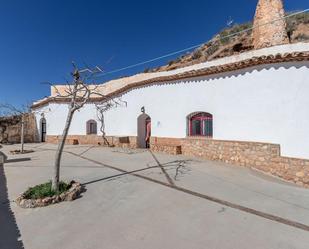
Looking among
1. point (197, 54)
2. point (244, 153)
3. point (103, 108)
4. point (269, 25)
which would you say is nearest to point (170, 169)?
point (244, 153)

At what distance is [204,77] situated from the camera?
1145 cm

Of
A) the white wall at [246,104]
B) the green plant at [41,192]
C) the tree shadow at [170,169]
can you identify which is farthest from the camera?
the tree shadow at [170,169]

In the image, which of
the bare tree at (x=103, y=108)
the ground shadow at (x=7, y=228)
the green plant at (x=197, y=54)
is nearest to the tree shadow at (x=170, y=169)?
the ground shadow at (x=7, y=228)

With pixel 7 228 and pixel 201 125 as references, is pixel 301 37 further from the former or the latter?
pixel 7 228

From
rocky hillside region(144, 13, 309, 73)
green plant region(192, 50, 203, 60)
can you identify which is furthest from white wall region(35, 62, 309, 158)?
green plant region(192, 50, 203, 60)

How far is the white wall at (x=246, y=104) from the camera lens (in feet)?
25.9

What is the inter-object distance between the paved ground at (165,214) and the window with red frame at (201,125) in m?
3.44

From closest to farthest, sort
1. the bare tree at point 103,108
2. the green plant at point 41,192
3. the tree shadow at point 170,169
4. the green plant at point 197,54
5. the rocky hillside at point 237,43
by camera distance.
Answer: the green plant at point 41,192 → the tree shadow at point 170,169 → the bare tree at point 103,108 → the rocky hillside at point 237,43 → the green plant at point 197,54

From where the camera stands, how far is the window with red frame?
1157 cm

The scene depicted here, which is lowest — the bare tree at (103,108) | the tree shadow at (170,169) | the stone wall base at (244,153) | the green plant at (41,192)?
the green plant at (41,192)

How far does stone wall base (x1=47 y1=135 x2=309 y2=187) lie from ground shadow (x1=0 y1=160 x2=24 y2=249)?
788cm

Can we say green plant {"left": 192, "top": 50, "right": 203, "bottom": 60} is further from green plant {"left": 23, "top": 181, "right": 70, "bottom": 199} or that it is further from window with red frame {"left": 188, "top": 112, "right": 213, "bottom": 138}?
green plant {"left": 23, "top": 181, "right": 70, "bottom": 199}

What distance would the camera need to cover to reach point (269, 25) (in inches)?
703

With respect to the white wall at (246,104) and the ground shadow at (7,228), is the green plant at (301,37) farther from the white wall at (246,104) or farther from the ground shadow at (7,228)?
the ground shadow at (7,228)
